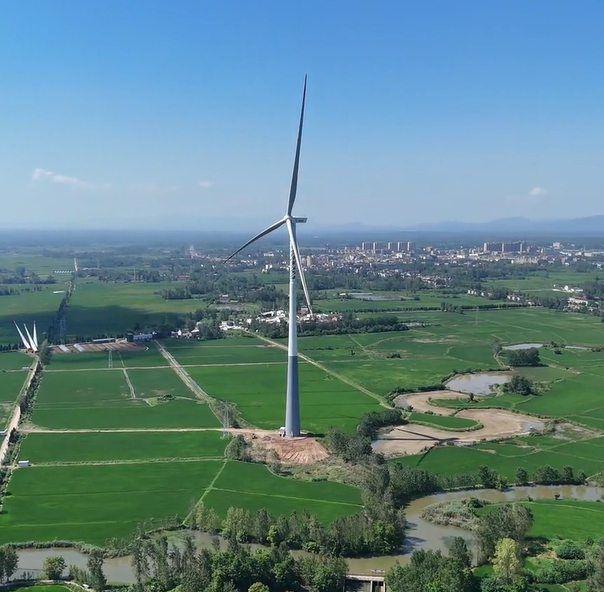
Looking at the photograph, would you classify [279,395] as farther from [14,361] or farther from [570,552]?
[570,552]

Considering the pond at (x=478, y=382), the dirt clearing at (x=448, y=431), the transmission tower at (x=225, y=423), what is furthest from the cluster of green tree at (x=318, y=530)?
the pond at (x=478, y=382)

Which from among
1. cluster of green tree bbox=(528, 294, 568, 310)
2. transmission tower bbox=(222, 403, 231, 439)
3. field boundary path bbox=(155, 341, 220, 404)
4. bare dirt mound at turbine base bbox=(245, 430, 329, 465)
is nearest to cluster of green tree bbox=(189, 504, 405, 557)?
bare dirt mound at turbine base bbox=(245, 430, 329, 465)

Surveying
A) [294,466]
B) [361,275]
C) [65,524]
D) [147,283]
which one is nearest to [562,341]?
[294,466]

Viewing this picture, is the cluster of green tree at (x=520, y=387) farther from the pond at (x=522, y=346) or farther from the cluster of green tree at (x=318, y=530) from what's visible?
the cluster of green tree at (x=318, y=530)

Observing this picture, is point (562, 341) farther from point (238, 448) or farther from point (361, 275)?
point (361, 275)

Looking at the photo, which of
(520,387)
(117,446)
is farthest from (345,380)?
(117,446)

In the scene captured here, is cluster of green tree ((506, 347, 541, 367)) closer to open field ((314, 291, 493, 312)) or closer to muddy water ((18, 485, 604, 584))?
muddy water ((18, 485, 604, 584))
